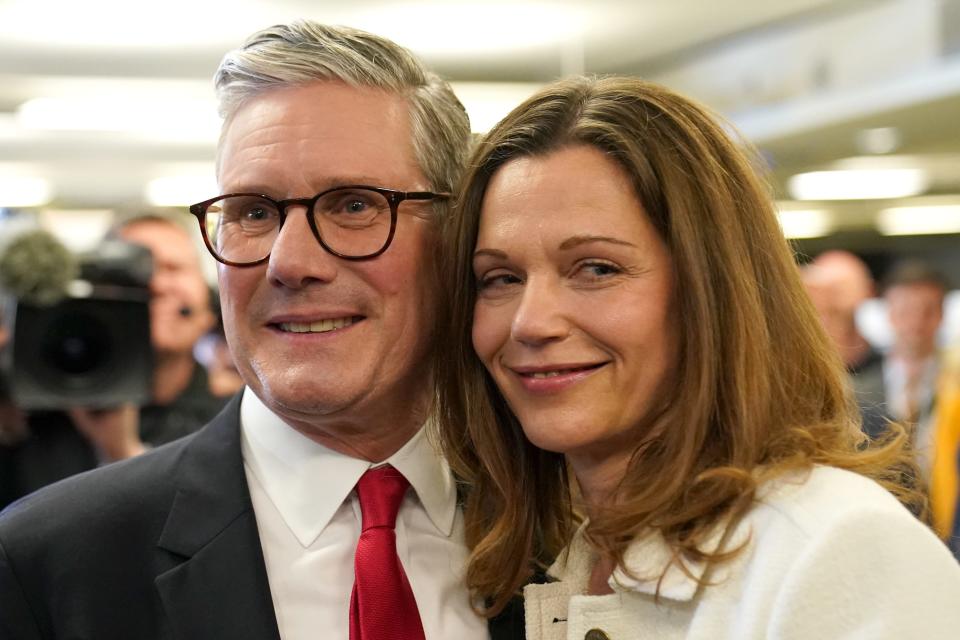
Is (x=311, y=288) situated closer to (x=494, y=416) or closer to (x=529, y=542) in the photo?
(x=494, y=416)

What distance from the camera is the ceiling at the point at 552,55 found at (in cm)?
576

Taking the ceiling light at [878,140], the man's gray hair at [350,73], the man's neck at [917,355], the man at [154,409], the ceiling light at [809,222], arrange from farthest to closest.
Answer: the ceiling light at [809,222] < the ceiling light at [878,140] < the man's neck at [917,355] < the man at [154,409] < the man's gray hair at [350,73]

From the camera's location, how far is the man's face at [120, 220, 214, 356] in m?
3.04

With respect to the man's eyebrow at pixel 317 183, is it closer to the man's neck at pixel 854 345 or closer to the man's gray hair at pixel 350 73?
the man's gray hair at pixel 350 73

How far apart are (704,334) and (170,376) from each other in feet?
6.29

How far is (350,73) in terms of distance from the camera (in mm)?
1675

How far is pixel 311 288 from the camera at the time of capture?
1.61 meters

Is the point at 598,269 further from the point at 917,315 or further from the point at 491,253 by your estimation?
the point at 917,315

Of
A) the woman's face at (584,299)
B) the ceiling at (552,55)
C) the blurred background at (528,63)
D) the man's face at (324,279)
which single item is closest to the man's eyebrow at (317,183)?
the man's face at (324,279)

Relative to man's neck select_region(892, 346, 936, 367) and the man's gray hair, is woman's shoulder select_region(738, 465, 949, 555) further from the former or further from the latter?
man's neck select_region(892, 346, 936, 367)

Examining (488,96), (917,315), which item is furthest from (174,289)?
(917,315)

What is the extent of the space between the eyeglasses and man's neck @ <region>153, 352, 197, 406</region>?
140cm

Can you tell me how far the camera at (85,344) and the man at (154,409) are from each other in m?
0.06

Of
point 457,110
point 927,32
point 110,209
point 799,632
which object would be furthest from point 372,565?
point 110,209
